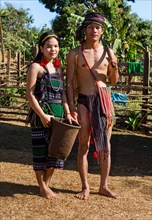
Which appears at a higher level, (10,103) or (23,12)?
(23,12)

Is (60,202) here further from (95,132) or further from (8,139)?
(8,139)

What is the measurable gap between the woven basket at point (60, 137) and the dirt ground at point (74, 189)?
51 cm


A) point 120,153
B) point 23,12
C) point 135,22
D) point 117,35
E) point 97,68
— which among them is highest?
point 23,12

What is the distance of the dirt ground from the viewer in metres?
3.75

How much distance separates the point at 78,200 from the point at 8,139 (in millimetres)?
3676

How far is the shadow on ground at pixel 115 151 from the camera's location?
18.9ft

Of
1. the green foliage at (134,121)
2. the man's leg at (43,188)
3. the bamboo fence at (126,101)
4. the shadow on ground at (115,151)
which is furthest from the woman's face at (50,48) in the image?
the green foliage at (134,121)

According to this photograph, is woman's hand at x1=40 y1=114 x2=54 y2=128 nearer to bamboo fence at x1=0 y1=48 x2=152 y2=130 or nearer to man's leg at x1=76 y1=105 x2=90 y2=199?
man's leg at x1=76 y1=105 x2=90 y2=199

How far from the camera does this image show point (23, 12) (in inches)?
1582

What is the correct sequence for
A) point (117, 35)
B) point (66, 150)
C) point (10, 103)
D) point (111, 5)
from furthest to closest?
1. point (111, 5)
2. point (117, 35)
3. point (10, 103)
4. point (66, 150)

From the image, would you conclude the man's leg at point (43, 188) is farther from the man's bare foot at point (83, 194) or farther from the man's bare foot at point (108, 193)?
the man's bare foot at point (108, 193)

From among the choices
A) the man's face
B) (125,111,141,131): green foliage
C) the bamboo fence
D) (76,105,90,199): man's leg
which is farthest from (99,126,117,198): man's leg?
(125,111,141,131): green foliage

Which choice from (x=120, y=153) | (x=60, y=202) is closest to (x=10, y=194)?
(x=60, y=202)

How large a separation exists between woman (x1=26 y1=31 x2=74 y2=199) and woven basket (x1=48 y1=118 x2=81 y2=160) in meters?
0.12
